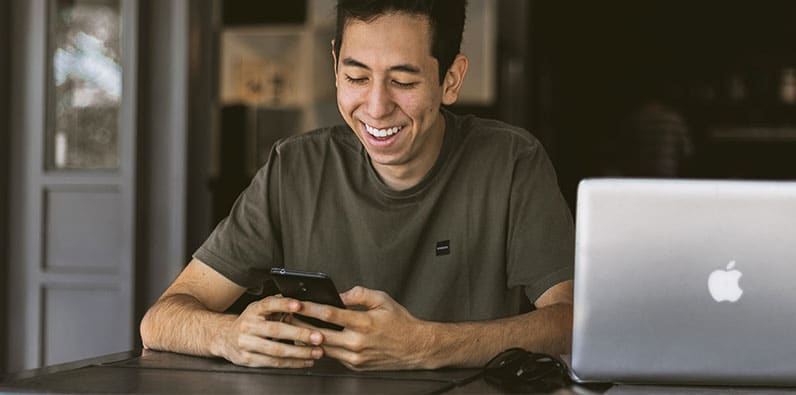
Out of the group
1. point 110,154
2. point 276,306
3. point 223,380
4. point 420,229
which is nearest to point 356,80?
point 420,229

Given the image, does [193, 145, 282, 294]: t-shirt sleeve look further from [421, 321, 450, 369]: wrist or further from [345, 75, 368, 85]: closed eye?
[421, 321, 450, 369]: wrist

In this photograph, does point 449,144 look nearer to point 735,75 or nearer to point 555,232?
point 555,232

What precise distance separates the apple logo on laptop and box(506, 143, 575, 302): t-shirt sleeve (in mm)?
666

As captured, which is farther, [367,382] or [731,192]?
[367,382]

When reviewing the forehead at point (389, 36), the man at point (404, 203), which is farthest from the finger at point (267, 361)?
the forehead at point (389, 36)

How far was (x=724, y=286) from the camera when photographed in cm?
141

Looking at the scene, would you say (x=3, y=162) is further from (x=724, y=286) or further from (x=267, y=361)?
(x=724, y=286)

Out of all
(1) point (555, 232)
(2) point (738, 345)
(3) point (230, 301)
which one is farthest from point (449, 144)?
(2) point (738, 345)

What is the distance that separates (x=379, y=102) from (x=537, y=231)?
411mm

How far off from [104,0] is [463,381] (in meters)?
2.99

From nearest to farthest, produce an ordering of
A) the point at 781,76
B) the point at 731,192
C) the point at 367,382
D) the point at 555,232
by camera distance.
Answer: the point at 731,192 < the point at 367,382 < the point at 555,232 < the point at 781,76

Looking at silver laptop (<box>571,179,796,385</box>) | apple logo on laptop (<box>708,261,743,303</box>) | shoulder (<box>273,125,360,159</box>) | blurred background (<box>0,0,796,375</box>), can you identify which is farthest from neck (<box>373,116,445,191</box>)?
blurred background (<box>0,0,796,375</box>)

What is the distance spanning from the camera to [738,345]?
1.43 m

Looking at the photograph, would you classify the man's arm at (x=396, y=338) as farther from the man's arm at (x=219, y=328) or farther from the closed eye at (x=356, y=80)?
the closed eye at (x=356, y=80)
